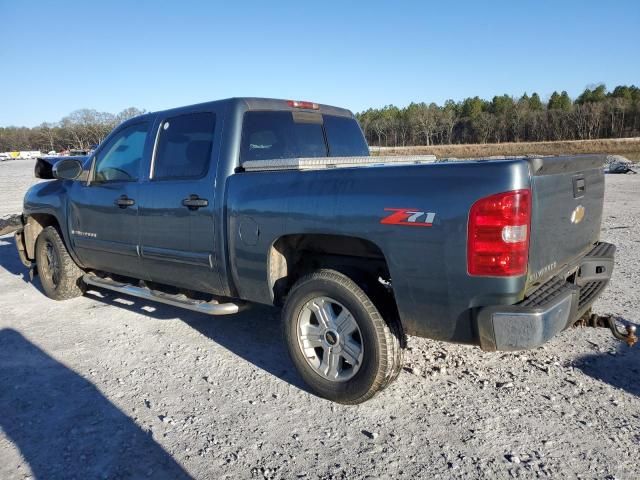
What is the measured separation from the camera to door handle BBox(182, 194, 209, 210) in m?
3.76

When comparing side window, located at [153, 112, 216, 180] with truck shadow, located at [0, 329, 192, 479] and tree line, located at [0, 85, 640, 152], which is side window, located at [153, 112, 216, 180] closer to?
truck shadow, located at [0, 329, 192, 479]

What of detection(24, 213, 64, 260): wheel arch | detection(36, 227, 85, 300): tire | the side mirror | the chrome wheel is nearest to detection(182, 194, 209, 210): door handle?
the chrome wheel

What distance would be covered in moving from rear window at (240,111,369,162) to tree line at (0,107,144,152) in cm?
10444

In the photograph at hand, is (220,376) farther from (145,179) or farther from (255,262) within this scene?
(145,179)

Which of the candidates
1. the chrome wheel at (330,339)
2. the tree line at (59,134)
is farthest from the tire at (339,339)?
the tree line at (59,134)

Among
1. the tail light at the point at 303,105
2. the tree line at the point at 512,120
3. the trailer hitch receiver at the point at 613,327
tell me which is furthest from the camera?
the tree line at the point at 512,120

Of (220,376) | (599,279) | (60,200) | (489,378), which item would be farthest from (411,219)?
(60,200)

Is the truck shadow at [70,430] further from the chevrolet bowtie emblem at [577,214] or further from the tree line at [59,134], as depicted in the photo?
the tree line at [59,134]

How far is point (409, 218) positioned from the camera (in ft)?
8.88

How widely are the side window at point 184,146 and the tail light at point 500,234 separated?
2211mm

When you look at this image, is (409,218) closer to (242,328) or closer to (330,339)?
(330,339)

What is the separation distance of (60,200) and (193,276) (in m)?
2.44

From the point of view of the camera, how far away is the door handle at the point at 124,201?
14.6 feet

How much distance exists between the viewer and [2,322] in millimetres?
5086
